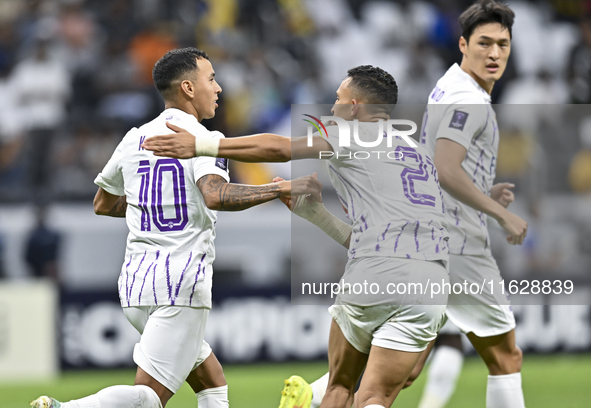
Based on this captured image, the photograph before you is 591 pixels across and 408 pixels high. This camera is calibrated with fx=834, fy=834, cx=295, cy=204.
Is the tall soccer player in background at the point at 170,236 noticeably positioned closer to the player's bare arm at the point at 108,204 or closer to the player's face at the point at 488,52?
the player's bare arm at the point at 108,204

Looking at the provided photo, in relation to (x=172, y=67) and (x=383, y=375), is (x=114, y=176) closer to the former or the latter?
(x=172, y=67)

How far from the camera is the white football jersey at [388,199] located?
4121mm

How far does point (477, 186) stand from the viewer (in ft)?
16.8

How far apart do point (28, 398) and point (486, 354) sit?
5146 mm

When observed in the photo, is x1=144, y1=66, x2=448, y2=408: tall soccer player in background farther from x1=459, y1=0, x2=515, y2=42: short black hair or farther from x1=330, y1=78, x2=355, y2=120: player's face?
x1=459, y1=0, x2=515, y2=42: short black hair

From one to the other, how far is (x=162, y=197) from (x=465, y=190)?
5.69 feet

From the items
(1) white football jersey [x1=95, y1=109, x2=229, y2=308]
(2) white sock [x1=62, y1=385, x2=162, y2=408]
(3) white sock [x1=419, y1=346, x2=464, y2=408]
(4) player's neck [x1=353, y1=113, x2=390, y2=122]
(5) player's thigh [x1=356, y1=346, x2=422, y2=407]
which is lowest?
(3) white sock [x1=419, y1=346, x2=464, y2=408]

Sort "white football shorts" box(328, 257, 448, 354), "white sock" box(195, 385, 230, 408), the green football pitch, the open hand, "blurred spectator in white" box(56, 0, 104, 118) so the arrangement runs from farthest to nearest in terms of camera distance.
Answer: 1. "blurred spectator in white" box(56, 0, 104, 118)
2. the green football pitch
3. "white sock" box(195, 385, 230, 408)
4. "white football shorts" box(328, 257, 448, 354)
5. the open hand

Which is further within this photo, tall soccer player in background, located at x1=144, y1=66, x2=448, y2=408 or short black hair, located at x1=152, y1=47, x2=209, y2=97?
short black hair, located at x1=152, y1=47, x2=209, y2=97

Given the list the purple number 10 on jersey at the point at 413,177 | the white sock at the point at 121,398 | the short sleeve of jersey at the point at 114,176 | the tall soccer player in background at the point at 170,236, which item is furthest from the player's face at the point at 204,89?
the white sock at the point at 121,398

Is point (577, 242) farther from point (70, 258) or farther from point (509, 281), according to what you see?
point (70, 258)

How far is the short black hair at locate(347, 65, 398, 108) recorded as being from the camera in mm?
4301

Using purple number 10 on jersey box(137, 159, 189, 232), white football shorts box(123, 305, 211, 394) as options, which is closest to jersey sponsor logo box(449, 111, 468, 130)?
purple number 10 on jersey box(137, 159, 189, 232)

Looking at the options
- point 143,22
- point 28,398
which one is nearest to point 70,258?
point 28,398
